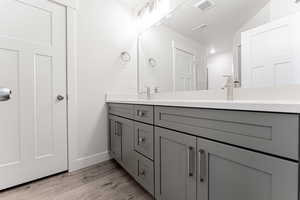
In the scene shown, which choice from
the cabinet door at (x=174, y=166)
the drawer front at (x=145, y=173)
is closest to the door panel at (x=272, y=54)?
the cabinet door at (x=174, y=166)

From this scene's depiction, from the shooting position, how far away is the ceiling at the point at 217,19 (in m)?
1.10

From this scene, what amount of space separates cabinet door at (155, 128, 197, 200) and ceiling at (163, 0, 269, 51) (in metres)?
0.81

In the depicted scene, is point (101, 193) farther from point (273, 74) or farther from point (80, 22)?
point (80, 22)

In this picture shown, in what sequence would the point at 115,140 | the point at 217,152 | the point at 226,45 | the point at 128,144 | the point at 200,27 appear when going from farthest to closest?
1. the point at 115,140
2. the point at 128,144
3. the point at 200,27
4. the point at 226,45
5. the point at 217,152

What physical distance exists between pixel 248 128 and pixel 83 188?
4.88 feet

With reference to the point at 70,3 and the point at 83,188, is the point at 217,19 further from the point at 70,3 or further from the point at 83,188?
the point at 83,188

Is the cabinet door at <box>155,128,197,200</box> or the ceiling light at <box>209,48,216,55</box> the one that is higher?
the ceiling light at <box>209,48,216,55</box>

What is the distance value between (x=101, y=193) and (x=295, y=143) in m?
1.43

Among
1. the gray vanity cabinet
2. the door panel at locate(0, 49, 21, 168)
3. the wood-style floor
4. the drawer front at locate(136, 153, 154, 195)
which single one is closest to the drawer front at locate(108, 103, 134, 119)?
the gray vanity cabinet

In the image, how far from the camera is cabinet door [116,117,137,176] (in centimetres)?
151

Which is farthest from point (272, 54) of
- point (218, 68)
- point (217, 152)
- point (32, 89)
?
point (32, 89)

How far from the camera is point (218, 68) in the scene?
131 cm

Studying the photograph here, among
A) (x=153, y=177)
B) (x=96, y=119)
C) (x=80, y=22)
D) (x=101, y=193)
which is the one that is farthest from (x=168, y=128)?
(x=80, y=22)

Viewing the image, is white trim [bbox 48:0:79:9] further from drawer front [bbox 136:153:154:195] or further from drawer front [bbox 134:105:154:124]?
drawer front [bbox 136:153:154:195]
